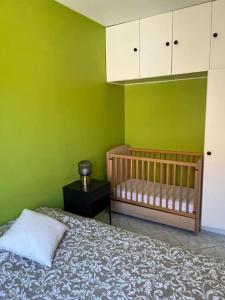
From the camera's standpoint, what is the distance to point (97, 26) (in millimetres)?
2848

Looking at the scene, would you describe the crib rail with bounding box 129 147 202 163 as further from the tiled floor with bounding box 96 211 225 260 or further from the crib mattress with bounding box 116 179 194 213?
the tiled floor with bounding box 96 211 225 260

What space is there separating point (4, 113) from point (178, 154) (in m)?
2.28

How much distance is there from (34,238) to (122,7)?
2.42 metres

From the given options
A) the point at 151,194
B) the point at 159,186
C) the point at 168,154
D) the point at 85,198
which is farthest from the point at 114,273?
the point at 168,154

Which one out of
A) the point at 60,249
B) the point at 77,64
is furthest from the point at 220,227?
the point at 77,64

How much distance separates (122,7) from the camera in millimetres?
2404

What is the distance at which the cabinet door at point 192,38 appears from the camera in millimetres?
2352

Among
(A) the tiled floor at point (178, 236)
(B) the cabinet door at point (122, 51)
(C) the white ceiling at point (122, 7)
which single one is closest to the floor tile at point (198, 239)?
(A) the tiled floor at point (178, 236)

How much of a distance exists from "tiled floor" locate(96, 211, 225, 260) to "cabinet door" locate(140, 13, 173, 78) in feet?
6.21

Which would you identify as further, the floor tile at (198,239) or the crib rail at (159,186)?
the crib rail at (159,186)

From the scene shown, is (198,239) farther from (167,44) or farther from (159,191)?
(167,44)

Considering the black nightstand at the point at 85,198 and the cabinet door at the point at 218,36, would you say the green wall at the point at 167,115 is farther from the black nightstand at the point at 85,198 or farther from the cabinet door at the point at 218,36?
the black nightstand at the point at 85,198

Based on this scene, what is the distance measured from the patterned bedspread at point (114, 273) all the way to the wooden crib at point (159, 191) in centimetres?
107

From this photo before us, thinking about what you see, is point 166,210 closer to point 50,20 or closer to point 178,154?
point 178,154
